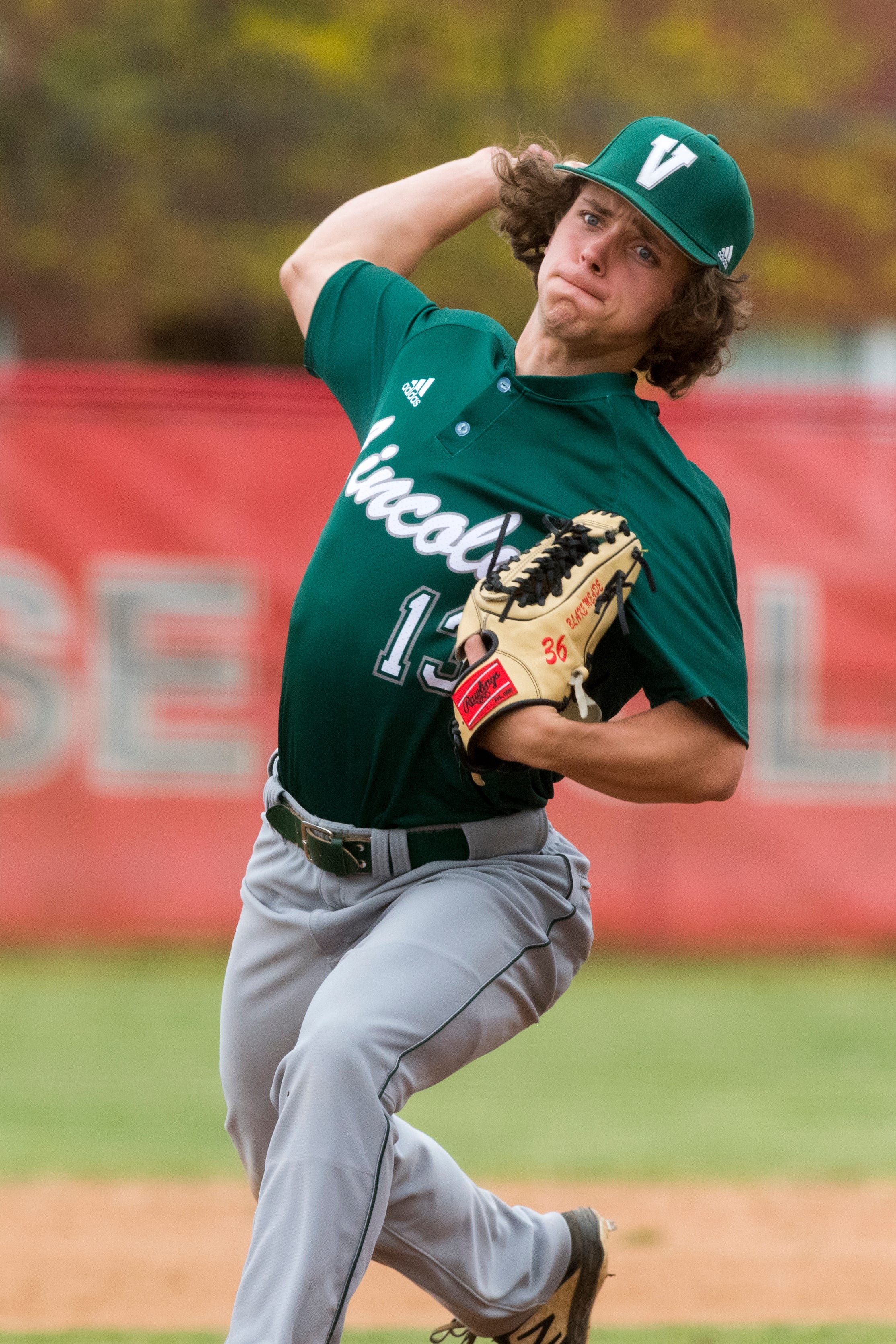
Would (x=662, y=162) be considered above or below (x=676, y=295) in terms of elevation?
above

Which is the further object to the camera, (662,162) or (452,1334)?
(452,1334)

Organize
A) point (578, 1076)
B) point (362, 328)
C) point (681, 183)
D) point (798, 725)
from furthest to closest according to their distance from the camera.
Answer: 1. point (798, 725)
2. point (578, 1076)
3. point (362, 328)
4. point (681, 183)

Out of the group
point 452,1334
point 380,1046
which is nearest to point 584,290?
point 380,1046

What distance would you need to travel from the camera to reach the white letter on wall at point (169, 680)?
24.4ft

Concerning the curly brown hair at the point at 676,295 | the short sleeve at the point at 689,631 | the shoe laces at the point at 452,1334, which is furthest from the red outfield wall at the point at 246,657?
the short sleeve at the point at 689,631

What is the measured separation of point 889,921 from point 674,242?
559 centimetres

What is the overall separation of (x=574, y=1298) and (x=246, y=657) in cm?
468

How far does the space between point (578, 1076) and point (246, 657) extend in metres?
2.57

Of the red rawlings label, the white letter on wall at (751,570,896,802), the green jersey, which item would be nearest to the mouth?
the green jersey

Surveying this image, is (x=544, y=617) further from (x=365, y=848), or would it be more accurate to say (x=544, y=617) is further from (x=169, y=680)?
(x=169, y=680)

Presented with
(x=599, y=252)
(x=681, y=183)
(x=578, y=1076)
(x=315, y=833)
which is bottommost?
(x=578, y=1076)

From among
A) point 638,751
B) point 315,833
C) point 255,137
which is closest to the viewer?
point 638,751

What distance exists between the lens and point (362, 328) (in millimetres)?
3016

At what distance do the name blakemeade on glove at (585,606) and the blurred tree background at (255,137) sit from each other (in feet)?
36.1
